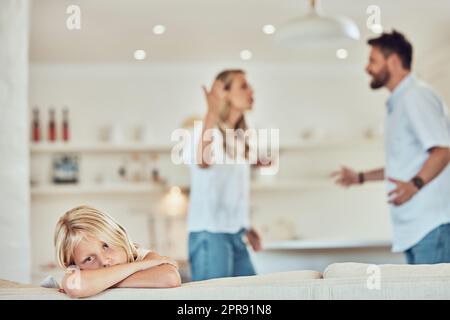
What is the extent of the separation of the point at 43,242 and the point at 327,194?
2236mm

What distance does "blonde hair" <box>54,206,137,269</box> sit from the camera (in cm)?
180

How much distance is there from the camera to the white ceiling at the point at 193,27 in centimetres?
452

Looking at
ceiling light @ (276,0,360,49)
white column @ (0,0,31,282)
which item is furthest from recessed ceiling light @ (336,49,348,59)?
white column @ (0,0,31,282)

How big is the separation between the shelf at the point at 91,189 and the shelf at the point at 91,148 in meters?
0.27

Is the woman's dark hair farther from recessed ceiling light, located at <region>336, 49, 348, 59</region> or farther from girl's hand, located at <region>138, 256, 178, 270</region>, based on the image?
recessed ceiling light, located at <region>336, 49, 348, 59</region>

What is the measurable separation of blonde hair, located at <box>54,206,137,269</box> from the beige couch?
0.14m

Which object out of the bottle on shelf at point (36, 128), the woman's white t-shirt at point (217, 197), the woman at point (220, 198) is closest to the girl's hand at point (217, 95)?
the woman at point (220, 198)

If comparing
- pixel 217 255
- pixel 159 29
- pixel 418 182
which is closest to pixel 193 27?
pixel 159 29

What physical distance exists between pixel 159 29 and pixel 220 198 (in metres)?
1.98

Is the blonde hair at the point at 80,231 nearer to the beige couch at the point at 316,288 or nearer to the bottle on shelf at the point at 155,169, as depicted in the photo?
the beige couch at the point at 316,288
